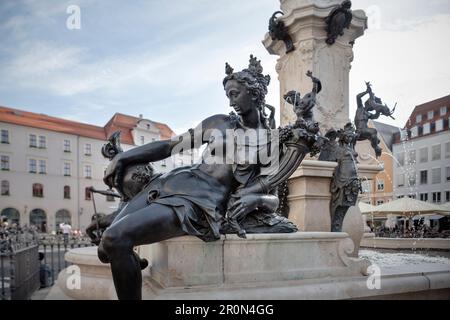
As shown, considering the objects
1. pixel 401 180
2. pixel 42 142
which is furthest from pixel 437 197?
pixel 42 142

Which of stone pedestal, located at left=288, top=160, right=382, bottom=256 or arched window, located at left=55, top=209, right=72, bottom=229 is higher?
stone pedestal, located at left=288, top=160, right=382, bottom=256

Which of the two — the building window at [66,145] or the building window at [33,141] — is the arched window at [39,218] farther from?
the building window at [66,145]

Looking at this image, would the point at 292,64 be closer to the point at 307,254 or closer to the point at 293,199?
the point at 293,199

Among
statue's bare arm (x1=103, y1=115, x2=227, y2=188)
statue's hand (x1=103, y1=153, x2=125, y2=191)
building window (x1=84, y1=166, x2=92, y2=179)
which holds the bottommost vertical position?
building window (x1=84, y1=166, x2=92, y2=179)

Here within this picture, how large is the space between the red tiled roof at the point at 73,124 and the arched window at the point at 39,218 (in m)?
10.1

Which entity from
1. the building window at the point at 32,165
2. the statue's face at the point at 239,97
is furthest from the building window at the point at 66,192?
the statue's face at the point at 239,97

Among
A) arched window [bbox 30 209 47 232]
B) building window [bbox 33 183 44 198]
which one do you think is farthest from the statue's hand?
building window [bbox 33 183 44 198]

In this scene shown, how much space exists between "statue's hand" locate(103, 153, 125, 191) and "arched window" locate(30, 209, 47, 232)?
4477 centimetres

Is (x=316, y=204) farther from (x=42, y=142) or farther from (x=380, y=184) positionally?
(x=42, y=142)

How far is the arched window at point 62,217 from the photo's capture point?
45188mm

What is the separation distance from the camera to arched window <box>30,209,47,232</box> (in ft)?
139

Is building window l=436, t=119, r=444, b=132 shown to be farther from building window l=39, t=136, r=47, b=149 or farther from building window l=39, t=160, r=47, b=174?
building window l=39, t=160, r=47, b=174
